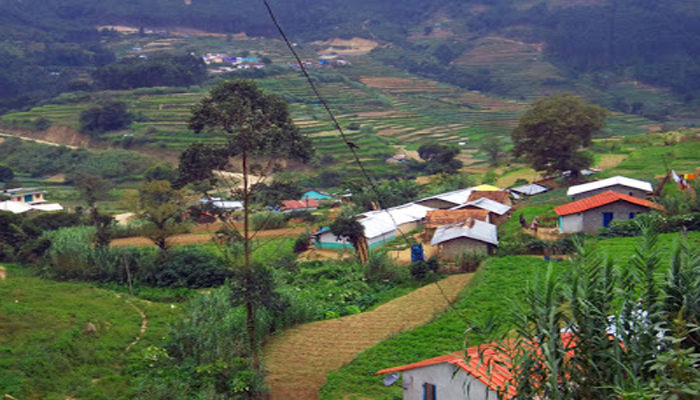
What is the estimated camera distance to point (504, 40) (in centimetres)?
9569

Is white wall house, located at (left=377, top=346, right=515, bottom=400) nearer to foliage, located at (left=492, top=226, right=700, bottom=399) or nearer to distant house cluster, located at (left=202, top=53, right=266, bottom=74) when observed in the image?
foliage, located at (left=492, top=226, right=700, bottom=399)

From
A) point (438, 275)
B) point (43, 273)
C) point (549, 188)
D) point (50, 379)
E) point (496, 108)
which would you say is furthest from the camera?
point (496, 108)

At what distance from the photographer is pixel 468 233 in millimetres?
21031

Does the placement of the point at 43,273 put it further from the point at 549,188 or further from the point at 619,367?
the point at 549,188

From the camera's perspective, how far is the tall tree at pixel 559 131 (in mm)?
28969

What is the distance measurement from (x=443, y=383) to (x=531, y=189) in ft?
82.7

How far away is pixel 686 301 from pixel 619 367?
29.6 inches

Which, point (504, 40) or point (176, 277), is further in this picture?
point (504, 40)

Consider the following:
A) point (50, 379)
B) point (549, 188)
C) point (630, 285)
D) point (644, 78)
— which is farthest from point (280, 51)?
point (630, 285)

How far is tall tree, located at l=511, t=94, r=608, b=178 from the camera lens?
28969mm

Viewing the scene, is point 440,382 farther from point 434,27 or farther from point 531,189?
point 434,27

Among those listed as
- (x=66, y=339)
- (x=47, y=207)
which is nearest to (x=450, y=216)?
(x=66, y=339)

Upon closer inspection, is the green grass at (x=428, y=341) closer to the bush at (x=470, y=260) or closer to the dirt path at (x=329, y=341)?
the dirt path at (x=329, y=341)

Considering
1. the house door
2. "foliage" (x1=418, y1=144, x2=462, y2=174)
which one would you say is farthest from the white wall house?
"foliage" (x1=418, y1=144, x2=462, y2=174)
